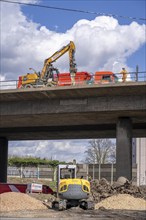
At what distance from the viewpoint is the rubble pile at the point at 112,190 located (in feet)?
92.7

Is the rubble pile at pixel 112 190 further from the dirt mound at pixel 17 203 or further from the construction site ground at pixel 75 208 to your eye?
the dirt mound at pixel 17 203

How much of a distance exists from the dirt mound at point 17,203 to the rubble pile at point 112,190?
6.27 m

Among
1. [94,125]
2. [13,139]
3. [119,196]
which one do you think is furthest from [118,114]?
[13,139]

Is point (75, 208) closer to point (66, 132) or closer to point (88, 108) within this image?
point (88, 108)

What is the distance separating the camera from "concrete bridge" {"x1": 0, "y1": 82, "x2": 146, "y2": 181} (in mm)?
31205

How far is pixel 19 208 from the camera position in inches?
851

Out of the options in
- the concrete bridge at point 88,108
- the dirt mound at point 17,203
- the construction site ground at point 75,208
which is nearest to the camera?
the construction site ground at point 75,208

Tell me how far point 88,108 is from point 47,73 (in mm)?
9657

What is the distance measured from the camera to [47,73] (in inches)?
1599

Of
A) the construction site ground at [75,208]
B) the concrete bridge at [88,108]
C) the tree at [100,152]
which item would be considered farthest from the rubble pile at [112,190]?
the tree at [100,152]

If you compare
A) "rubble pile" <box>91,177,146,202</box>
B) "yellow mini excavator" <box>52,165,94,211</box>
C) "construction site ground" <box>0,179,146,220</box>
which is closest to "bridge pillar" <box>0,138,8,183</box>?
"rubble pile" <box>91,177,146,202</box>

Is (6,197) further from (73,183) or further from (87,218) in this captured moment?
(87,218)

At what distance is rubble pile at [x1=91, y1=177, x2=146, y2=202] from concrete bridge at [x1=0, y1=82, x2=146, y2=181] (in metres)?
3.06

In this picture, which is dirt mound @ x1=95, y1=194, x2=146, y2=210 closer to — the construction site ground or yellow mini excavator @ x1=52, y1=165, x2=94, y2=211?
the construction site ground
